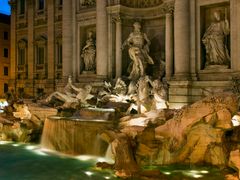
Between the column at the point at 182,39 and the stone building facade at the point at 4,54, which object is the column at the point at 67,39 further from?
the stone building facade at the point at 4,54

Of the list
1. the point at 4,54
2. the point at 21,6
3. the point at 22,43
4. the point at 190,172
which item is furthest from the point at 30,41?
the point at 190,172

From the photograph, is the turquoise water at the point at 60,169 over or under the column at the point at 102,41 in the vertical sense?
under

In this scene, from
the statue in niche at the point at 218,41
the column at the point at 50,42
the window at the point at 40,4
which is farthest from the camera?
the window at the point at 40,4

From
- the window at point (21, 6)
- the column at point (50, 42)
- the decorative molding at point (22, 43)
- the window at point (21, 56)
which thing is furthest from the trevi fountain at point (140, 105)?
the window at point (21, 6)

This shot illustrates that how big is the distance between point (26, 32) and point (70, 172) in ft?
60.3

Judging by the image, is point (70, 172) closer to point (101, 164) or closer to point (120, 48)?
point (101, 164)

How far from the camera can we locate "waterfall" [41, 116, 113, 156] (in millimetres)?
11945

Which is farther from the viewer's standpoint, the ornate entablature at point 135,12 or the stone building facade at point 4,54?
the stone building facade at point 4,54

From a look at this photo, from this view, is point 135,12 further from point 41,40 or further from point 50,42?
point 41,40

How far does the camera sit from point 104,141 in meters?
11.8

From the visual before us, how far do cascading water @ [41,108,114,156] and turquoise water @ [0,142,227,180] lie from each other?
403 mm

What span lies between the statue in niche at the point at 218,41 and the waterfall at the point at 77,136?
237 inches

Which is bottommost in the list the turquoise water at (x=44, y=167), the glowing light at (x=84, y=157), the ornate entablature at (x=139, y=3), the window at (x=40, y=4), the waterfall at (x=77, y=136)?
the turquoise water at (x=44, y=167)

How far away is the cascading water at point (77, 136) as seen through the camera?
39.2 ft
